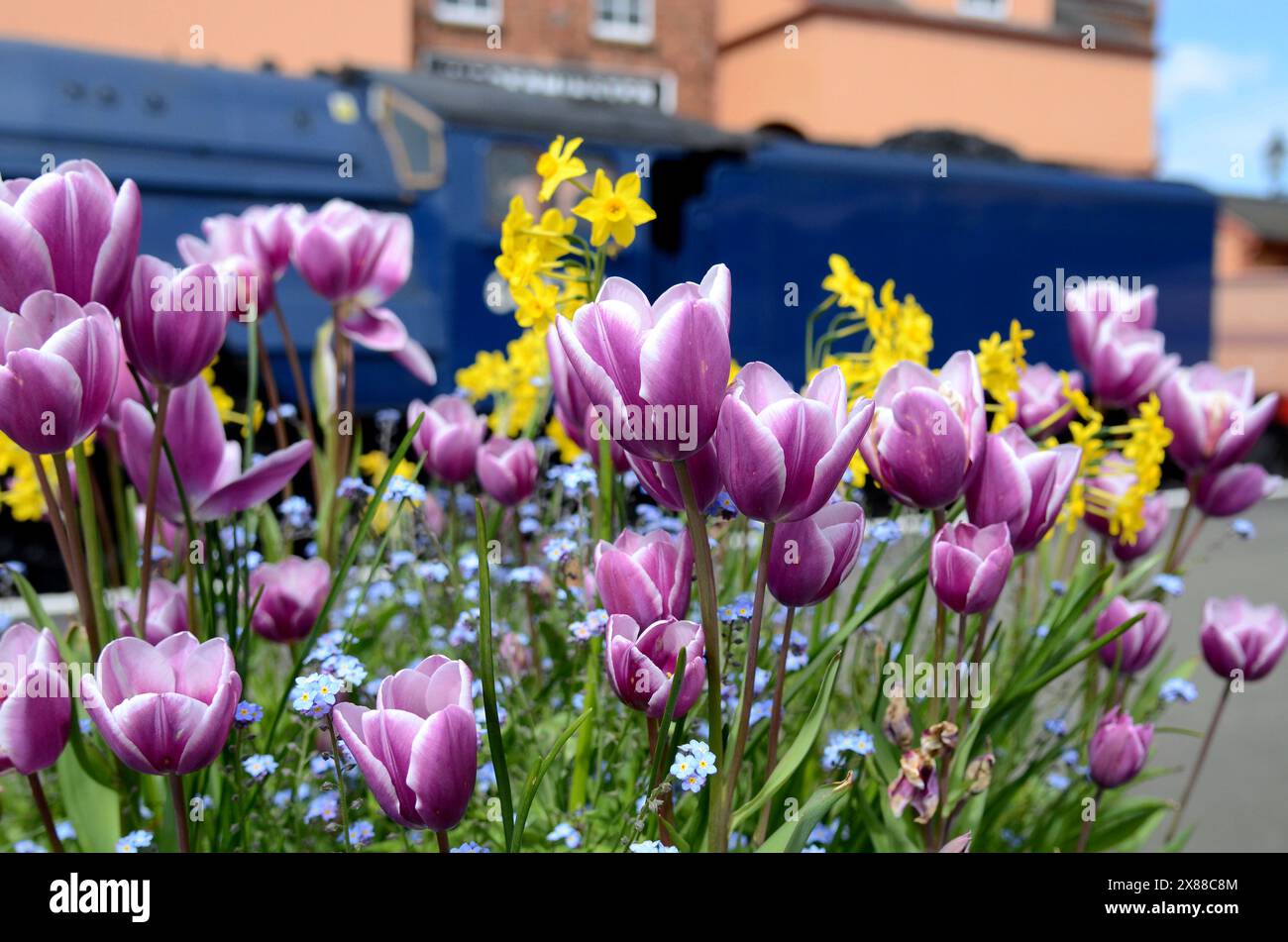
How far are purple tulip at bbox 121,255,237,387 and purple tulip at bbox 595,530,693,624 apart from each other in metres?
0.37

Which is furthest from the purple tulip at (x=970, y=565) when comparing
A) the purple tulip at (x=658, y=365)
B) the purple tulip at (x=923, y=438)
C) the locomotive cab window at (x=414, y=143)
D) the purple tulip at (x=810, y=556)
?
the locomotive cab window at (x=414, y=143)

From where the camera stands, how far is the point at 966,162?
8.66m

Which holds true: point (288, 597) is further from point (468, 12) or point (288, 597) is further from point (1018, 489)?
point (468, 12)

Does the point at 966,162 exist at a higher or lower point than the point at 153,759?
higher

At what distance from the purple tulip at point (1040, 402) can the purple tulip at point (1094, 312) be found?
0.11 m

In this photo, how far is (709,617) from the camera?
0.78 meters

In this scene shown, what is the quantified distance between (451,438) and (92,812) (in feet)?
2.10

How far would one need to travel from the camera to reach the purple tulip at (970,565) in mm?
893

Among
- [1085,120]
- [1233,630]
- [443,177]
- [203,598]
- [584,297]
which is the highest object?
[1085,120]

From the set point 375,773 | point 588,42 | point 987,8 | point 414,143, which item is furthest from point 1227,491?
point 987,8

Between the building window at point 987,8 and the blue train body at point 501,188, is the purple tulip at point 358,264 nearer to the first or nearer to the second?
the blue train body at point 501,188
